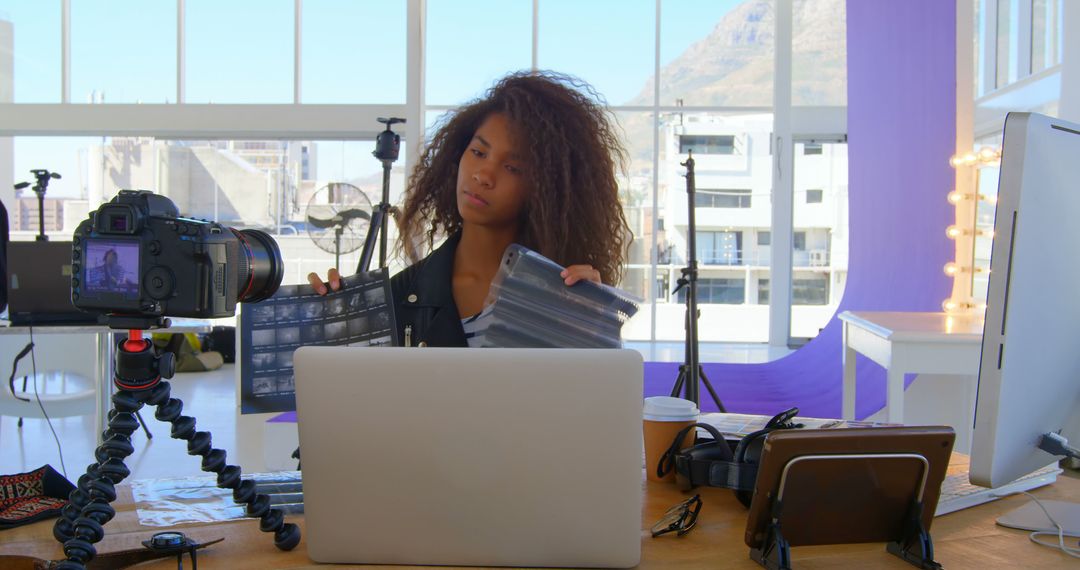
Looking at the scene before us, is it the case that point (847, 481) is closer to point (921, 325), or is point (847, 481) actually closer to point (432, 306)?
point (432, 306)

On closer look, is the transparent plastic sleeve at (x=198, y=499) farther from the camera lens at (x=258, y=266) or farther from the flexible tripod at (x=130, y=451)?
the camera lens at (x=258, y=266)

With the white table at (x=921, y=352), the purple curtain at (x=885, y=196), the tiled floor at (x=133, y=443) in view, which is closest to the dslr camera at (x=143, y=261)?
the white table at (x=921, y=352)

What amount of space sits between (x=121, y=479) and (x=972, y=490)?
115cm

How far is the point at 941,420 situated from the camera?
11.6 ft

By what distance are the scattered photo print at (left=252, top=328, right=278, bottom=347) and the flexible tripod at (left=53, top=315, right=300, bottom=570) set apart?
40cm

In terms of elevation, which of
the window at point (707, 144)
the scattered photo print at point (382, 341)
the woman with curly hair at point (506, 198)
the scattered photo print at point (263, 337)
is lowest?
the scattered photo print at point (382, 341)

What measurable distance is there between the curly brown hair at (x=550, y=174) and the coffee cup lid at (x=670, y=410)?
47 cm

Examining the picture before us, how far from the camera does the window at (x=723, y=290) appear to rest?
8664mm

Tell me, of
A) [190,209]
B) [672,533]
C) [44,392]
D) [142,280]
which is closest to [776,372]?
[44,392]

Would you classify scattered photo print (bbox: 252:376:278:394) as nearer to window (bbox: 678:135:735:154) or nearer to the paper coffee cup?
the paper coffee cup

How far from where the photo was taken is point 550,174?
171 centimetres

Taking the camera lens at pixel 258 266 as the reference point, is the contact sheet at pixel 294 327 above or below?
below

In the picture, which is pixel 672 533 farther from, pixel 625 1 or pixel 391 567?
pixel 625 1

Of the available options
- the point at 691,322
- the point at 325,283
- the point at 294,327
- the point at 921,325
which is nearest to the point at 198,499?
the point at 294,327
